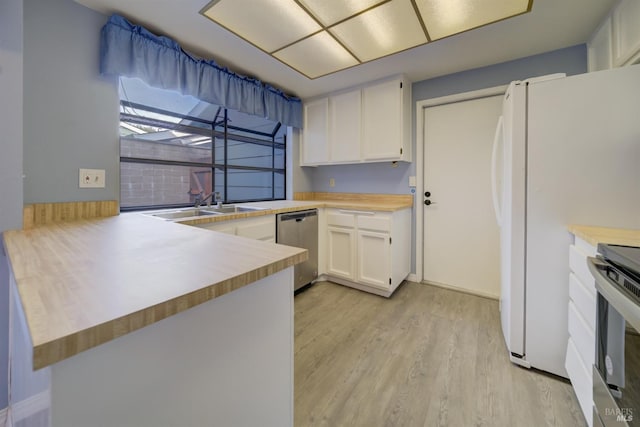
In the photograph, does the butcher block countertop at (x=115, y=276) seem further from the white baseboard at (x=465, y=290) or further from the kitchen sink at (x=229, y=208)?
the white baseboard at (x=465, y=290)

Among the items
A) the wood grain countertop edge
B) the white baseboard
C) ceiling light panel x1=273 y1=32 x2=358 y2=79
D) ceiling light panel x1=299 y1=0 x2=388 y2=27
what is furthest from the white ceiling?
the white baseboard

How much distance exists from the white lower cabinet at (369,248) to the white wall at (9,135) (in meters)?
2.26

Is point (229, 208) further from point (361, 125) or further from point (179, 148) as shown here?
point (361, 125)

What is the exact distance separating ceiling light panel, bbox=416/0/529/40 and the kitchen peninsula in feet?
5.65

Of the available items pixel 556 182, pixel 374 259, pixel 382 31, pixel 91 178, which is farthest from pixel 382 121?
pixel 91 178

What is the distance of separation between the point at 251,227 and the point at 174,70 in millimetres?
1356

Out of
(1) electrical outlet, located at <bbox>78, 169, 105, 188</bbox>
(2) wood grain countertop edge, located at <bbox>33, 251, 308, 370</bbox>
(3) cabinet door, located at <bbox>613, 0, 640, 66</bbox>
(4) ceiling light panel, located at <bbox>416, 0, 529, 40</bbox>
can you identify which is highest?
(4) ceiling light panel, located at <bbox>416, 0, 529, 40</bbox>

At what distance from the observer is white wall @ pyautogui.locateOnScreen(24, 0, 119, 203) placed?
148 cm

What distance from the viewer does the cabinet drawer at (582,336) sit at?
109cm

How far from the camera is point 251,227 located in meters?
2.17

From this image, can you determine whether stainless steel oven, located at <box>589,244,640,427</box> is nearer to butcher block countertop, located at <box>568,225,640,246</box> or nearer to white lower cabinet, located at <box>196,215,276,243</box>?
butcher block countertop, located at <box>568,225,640,246</box>

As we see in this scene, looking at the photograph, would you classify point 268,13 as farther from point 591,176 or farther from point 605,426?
point 605,426

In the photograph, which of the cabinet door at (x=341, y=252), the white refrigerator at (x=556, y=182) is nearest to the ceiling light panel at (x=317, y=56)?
the white refrigerator at (x=556, y=182)

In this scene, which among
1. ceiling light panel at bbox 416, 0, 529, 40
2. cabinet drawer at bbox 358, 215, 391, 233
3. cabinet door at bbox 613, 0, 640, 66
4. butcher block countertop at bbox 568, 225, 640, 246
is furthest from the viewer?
cabinet drawer at bbox 358, 215, 391, 233
